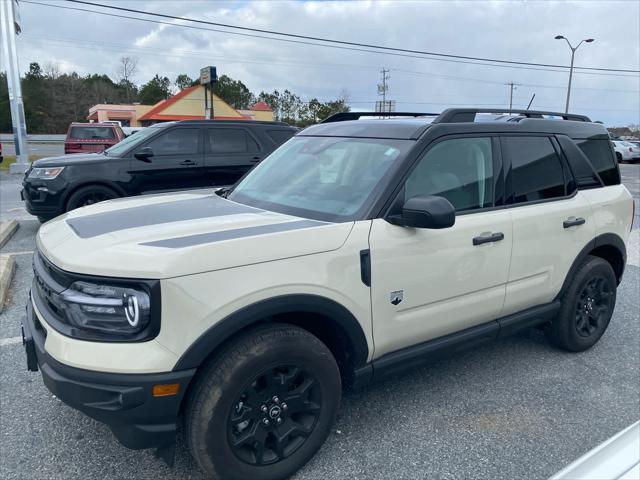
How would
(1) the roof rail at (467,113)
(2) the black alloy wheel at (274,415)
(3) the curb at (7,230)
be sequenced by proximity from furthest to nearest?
(3) the curb at (7,230), (1) the roof rail at (467,113), (2) the black alloy wheel at (274,415)

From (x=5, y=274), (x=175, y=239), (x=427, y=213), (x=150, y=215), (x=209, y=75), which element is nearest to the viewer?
(x=175, y=239)

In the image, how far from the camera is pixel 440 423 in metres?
3.09

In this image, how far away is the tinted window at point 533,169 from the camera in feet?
11.2

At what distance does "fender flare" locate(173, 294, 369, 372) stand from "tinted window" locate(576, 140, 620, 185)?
2502 mm

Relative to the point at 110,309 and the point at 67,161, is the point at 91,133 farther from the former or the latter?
the point at 110,309

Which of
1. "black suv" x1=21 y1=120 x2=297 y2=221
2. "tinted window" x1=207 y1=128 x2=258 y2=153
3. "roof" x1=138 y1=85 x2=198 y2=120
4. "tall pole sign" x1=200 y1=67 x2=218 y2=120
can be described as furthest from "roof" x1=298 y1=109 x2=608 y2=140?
"roof" x1=138 y1=85 x2=198 y2=120

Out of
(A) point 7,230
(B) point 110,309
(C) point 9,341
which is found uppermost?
(B) point 110,309

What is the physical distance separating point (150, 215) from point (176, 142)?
18.0 feet

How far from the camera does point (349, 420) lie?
309 centimetres

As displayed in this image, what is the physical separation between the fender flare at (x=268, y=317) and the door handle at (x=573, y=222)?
1.86 meters

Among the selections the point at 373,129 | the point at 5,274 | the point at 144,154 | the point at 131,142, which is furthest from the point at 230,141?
the point at 373,129

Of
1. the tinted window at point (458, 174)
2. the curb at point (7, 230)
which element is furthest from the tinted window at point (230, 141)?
the tinted window at point (458, 174)

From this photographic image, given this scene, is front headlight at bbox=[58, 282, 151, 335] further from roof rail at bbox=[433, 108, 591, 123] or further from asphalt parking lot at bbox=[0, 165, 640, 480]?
roof rail at bbox=[433, 108, 591, 123]

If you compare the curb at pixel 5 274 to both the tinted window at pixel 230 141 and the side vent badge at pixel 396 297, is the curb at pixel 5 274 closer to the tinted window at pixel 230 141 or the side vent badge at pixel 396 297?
the tinted window at pixel 230 141
